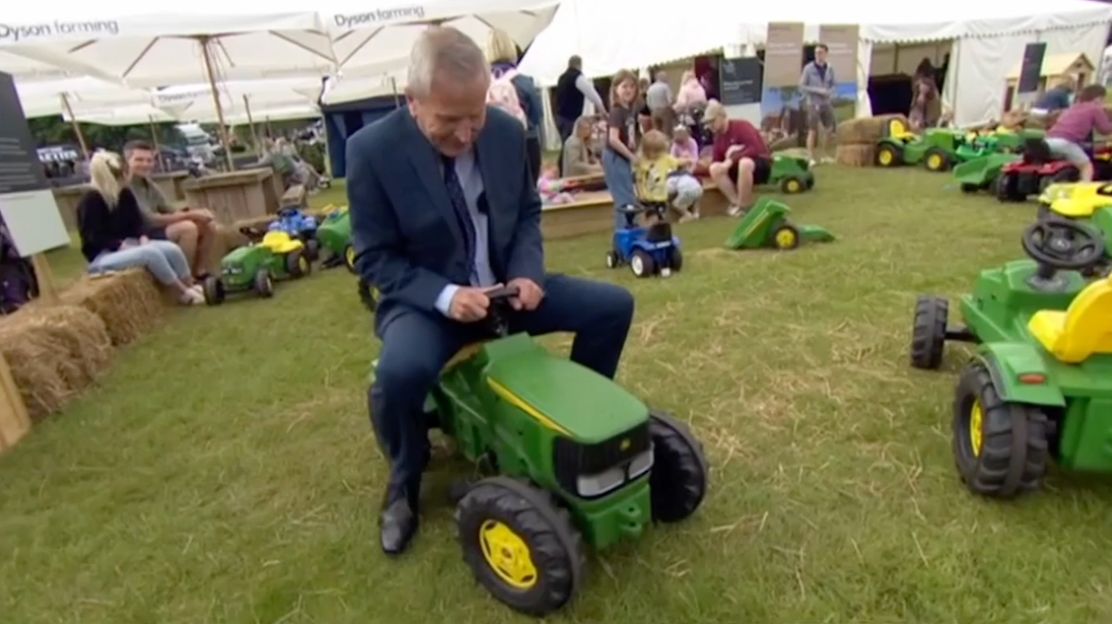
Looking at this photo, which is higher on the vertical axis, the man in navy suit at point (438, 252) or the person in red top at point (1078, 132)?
the man in navy suit at point (438, 252)

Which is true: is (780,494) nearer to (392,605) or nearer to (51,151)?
(392,605)

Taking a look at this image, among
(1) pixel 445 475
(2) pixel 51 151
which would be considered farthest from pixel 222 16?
(2) pixel 51 151

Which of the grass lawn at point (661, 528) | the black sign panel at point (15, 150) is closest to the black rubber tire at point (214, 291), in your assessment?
the grass lawn at point (661, 528)

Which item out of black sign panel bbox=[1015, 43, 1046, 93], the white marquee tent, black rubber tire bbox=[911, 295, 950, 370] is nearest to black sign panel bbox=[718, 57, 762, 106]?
A: the white marquee tent

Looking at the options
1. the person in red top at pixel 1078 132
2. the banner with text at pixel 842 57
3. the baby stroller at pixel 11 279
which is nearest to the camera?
the baby stroller at pixel 11 279

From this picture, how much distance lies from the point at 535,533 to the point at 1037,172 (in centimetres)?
726

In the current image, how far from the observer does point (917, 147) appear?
1025cm

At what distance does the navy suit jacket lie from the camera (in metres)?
2.19

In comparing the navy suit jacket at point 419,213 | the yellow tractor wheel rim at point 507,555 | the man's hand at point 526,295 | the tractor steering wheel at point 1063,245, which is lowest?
the yellow tractor wheel rim at point 507,555

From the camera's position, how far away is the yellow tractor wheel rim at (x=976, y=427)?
238 centimetres

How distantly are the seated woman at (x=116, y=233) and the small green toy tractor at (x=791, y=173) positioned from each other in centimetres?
659

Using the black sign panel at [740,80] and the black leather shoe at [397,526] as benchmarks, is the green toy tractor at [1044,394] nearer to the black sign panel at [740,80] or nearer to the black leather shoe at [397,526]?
the black leather shoe at [397,526]

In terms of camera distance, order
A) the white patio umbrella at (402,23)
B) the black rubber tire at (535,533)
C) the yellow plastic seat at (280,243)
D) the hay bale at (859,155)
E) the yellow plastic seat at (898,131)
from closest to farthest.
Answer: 1. the black rubber tire at (535,533)
2. the yellow plastic seat at (280,243)
3. the white patio umbrella at (402,23)
4. the yellow plastic seat at (898,131)
5. the hay bale at (859,155)

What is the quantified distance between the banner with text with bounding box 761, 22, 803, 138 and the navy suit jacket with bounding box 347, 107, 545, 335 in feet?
38.5
